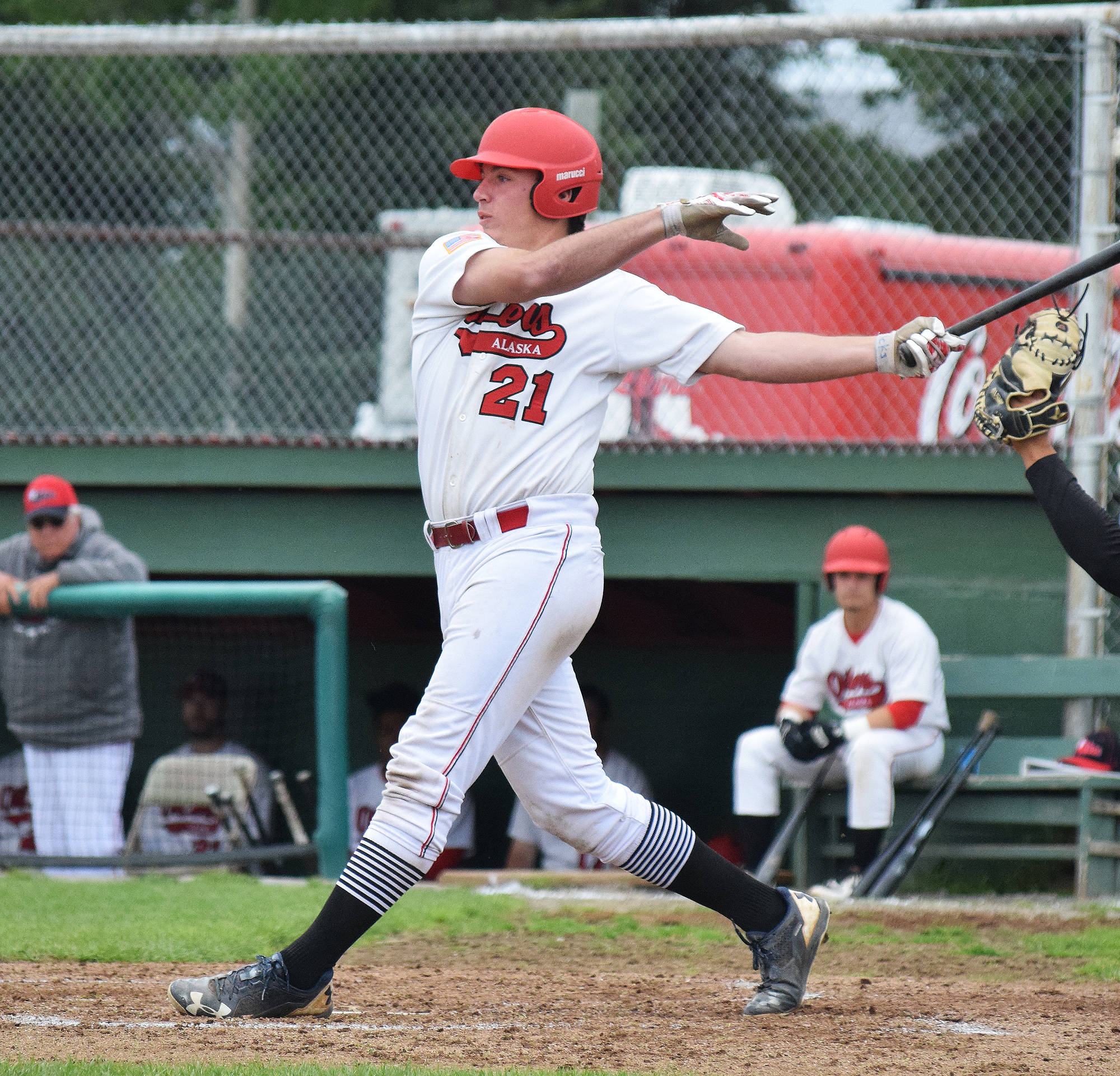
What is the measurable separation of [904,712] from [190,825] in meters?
3.25

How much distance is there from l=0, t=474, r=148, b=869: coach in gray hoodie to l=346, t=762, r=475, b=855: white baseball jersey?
1.48 metres

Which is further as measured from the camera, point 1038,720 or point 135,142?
point 135,142

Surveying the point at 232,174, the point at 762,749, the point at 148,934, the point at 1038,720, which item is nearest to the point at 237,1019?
the point at 148,934

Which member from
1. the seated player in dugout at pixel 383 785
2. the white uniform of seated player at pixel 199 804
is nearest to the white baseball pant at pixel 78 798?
the white uniform of seated player at pixel 199 804

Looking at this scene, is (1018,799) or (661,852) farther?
(1018,799)

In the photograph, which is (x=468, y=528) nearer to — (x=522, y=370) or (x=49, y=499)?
(x=522, y=370)

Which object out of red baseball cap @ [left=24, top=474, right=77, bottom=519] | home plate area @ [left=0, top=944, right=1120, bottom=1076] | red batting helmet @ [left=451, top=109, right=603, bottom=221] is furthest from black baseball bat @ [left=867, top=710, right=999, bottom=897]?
red baseball cap @ [left=24, top=474, right=77, bottom=519]

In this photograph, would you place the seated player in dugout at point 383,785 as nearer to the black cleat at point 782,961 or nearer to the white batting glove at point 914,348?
the black cleat at point 782,961

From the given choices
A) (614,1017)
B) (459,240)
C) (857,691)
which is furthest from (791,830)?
(459,240)

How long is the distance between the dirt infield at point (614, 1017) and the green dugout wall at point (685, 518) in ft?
8.41

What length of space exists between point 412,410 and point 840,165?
9.86 feet

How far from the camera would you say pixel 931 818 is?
18.3 ft

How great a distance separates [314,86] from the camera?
946 centimetres

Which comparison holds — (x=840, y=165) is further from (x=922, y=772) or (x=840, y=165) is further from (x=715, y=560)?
(x=922, y=772)
